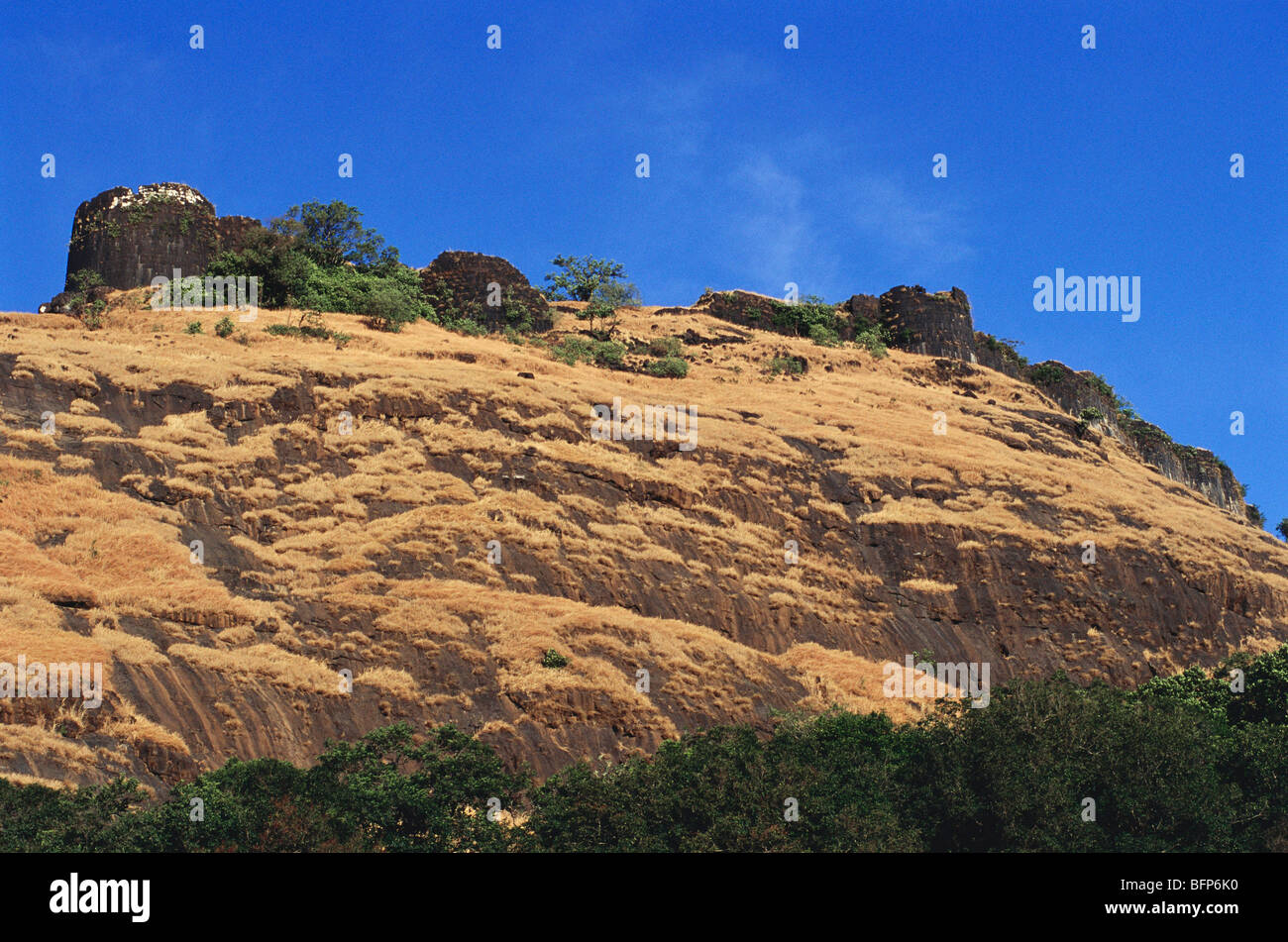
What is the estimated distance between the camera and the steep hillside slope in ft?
90.6

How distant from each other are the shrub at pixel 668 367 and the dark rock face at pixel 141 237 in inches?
807

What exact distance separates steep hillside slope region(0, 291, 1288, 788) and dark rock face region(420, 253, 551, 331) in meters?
10.5

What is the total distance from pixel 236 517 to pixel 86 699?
10399 mm

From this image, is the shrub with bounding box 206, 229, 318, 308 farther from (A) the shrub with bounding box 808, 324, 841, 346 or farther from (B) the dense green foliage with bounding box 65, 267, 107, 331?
(A) the shrub with bounding box 808, 324, 841, 346

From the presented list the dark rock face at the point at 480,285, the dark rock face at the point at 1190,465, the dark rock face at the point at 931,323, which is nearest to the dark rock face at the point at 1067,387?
the dark rock face at the point at 1190,465

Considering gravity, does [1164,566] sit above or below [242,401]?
below

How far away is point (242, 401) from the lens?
3956 centimetres

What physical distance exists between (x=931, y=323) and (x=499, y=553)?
155 ft

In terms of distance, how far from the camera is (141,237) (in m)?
56.0

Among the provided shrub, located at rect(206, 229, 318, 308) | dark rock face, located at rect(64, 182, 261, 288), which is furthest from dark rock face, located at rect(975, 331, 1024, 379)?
dark rock face, located at rect(64, 182, 261, 288)

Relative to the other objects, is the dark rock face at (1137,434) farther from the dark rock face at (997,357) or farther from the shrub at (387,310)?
the shrub at (387,310)

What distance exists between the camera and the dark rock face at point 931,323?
74375mm
